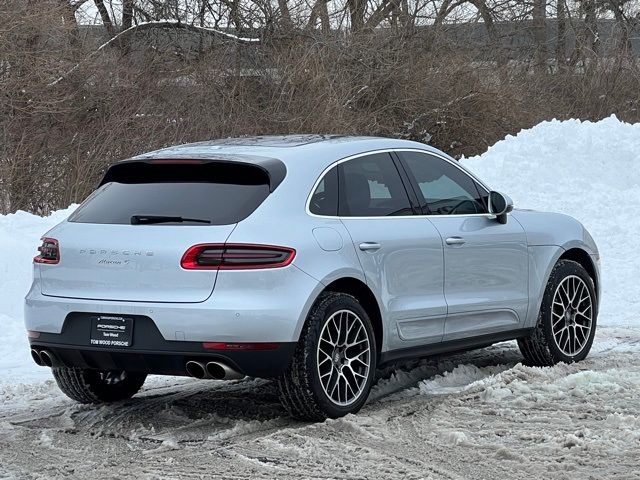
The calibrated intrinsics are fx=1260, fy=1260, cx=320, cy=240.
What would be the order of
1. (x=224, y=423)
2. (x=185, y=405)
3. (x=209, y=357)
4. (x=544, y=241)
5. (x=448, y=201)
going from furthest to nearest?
(x=544, y=241) → (x=448, y=201) → (x=185, y=405) → (x=224, y=423) → (x=209, y=357)

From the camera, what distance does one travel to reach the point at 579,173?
18.7 metres

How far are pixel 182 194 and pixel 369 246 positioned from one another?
109 cm

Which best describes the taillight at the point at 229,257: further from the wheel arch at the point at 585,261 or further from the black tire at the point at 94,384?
the wheel arch at the point at 585,261

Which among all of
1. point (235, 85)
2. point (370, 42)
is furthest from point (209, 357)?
point (370, 42)

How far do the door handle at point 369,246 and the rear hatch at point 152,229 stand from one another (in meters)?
0.65

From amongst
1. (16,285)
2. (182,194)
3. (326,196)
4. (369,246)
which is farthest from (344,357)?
(16,285)

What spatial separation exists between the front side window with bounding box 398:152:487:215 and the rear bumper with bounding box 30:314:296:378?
1.75 m

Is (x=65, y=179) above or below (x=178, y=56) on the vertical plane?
below

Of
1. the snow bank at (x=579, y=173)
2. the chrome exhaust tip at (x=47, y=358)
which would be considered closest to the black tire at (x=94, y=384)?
Result: the chrome exhaust tip at (x=47, y=358)

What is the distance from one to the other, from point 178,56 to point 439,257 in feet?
60.3

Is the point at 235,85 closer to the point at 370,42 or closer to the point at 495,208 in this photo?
the point at 370,42

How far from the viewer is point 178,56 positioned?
25.3m

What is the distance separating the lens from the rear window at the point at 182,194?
6.63 meters

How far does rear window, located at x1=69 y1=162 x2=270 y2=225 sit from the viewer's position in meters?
6.63
